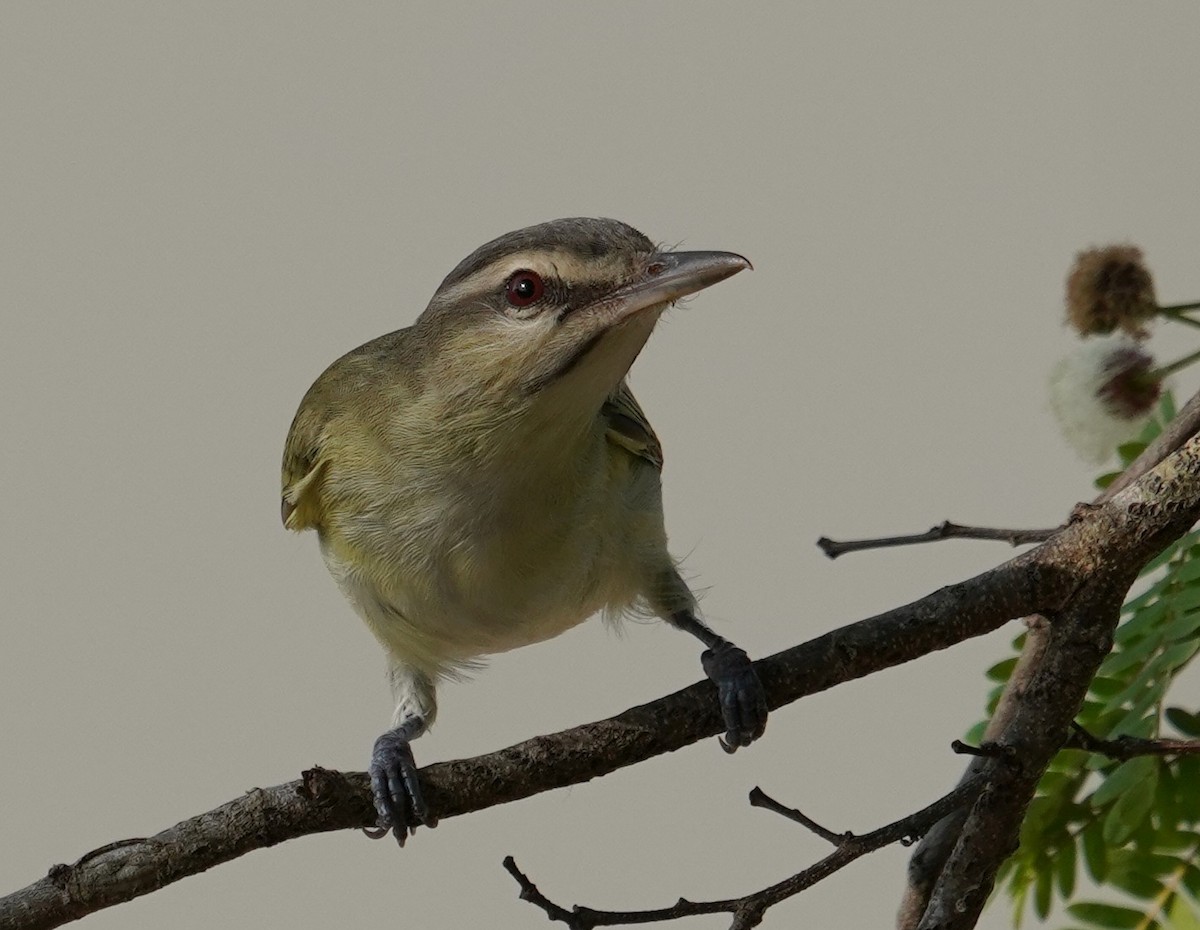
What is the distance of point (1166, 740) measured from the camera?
7.47ft

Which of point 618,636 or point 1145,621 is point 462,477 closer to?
point 618,636

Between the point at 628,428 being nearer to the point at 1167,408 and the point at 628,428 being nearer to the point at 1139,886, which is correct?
the point at 1167,408

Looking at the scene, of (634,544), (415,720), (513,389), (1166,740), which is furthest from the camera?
(415,720)

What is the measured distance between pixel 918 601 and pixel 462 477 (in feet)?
3.41

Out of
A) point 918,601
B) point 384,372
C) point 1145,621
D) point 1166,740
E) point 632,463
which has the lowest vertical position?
point 1166,740

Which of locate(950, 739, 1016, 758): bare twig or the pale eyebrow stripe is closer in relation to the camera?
locate(950, 739, 1016, 758): bare twig

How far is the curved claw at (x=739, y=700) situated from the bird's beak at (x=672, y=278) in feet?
2.39

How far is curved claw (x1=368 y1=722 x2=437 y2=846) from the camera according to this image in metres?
2.45

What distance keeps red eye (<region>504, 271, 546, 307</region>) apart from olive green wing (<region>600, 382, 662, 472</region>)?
38 centimetres

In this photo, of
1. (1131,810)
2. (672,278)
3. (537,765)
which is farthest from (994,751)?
(672,278)

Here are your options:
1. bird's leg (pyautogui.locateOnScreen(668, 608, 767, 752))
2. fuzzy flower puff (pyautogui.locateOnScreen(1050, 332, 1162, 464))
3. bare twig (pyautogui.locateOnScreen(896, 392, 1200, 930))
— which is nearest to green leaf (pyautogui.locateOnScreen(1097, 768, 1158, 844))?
bare twig (pyautogui.locateOnScreen(896, 392, 1200, 930))

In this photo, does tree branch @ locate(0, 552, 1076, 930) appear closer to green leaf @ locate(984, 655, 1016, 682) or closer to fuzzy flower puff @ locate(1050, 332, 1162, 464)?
green leaf @ locate(984, 655, 1016, 682)

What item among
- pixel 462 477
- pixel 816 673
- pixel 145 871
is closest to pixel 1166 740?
pixel 816 673

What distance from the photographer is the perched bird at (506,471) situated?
2.67m
